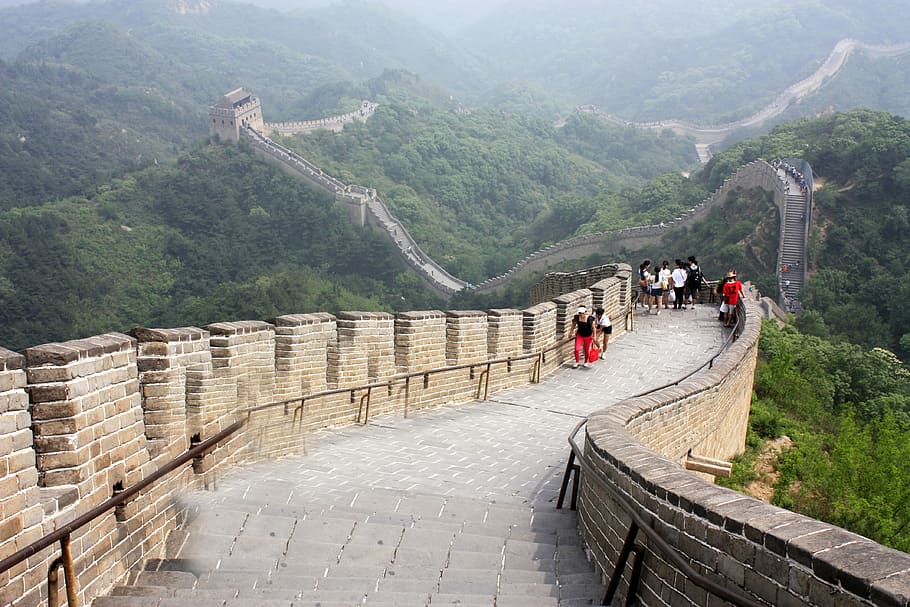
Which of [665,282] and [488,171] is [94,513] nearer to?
[665,282]

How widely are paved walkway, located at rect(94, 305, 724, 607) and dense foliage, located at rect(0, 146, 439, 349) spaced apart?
35199 millimetres

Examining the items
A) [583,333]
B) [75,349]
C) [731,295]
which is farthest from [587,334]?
[75,349]

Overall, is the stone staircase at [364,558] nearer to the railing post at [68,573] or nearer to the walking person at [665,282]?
the railing post at [68,573]

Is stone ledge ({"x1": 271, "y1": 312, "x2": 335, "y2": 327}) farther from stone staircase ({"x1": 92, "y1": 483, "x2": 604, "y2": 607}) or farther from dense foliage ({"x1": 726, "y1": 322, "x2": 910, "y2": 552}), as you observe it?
dense foliage ({"x1": 726, "y1": 322, "x2": 910, "y2": 552})

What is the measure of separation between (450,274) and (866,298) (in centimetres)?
2818

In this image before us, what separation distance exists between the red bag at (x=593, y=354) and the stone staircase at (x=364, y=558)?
6.92 meters

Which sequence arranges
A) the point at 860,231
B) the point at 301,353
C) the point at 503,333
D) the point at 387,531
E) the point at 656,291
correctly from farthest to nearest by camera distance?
the point at 860,231
the point at 656,291
the point at 503,333
the point at 301,353
the point at 387,531

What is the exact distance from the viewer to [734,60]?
160m

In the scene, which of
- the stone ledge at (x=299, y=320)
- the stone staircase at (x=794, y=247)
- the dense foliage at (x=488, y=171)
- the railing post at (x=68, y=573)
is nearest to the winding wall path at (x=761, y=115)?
the dense foliage at (x=488, y=171)

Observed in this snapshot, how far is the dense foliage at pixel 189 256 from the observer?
45781mm

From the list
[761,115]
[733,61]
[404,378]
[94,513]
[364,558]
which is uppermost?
[733,61]

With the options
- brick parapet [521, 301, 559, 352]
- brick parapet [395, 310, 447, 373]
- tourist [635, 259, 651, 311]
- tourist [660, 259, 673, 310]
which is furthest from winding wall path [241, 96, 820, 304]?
brick parapet [395, 310, 447, 373]

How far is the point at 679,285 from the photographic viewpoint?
56.4 feet

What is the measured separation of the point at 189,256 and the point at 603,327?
163 feet
